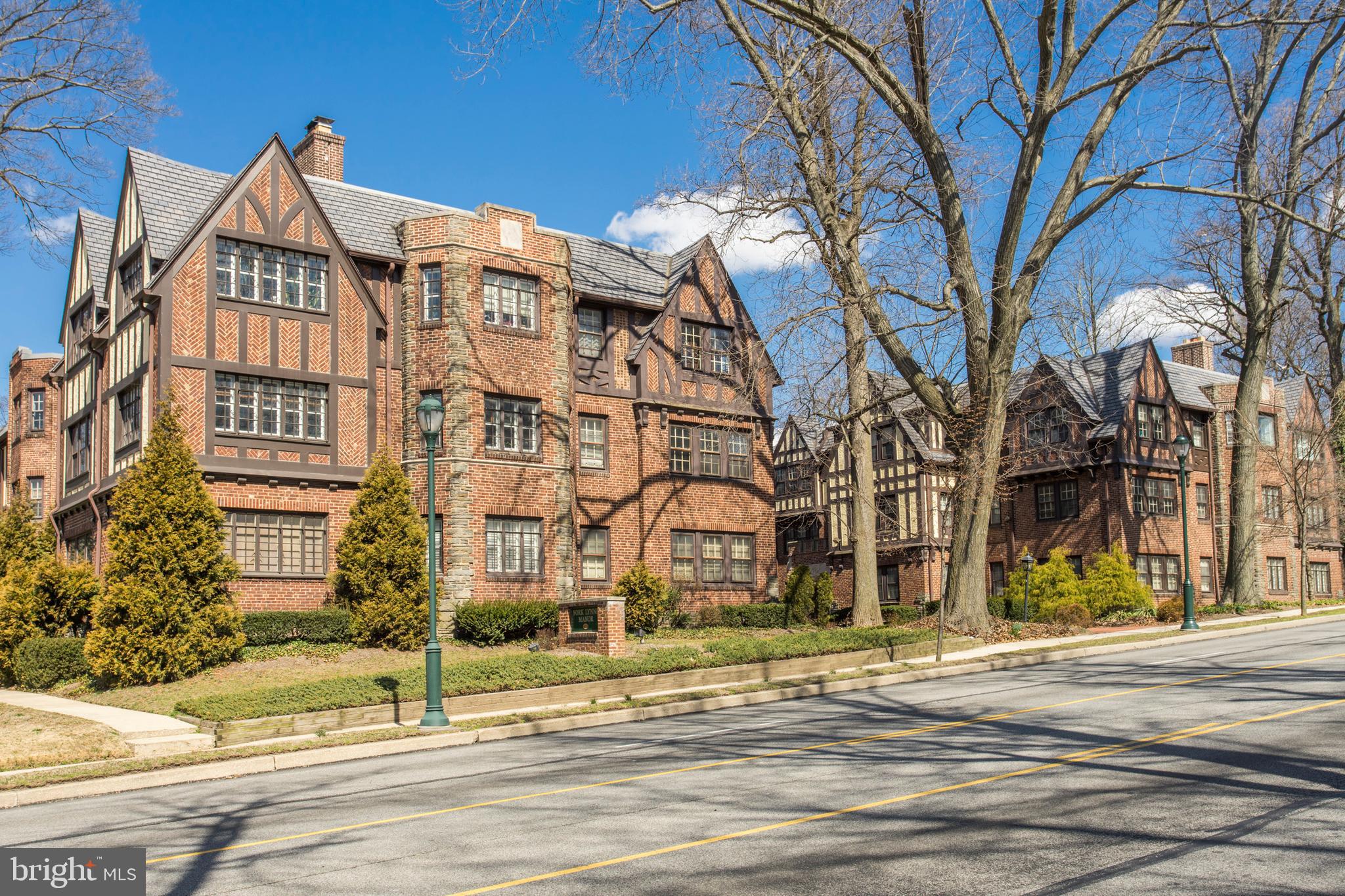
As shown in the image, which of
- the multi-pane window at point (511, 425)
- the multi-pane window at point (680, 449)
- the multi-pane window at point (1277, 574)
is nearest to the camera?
the multi-pane window at point (511, 425)

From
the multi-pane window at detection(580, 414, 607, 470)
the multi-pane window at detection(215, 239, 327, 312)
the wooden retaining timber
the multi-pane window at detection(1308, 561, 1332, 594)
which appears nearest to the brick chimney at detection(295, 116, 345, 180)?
the multi-pane window at detection(215, 239, 327, 312)

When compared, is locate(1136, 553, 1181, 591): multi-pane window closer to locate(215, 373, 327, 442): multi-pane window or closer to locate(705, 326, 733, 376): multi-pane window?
locate(705, 326, 733, 376): multi-pane window

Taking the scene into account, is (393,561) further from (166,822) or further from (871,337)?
(166,822)

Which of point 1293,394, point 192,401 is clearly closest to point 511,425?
point 192,401

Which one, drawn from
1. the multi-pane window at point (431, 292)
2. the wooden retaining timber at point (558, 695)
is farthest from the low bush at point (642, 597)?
the wooden retaining timber at point (558, 695)

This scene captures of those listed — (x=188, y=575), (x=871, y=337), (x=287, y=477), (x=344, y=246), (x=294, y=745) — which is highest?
(x=344, y=246)

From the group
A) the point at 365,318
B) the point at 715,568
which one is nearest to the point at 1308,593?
the point at 715,568

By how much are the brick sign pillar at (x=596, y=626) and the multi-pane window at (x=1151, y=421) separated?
26641 millimetres

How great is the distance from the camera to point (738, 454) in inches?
1345

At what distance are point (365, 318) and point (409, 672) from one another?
11.6 metres

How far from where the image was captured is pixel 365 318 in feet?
91.5

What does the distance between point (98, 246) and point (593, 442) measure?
1498 centimetres

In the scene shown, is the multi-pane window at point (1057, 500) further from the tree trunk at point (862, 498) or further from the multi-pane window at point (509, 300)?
the multi-pane window at point (509, 300)

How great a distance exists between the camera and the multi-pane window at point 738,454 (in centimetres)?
3391
